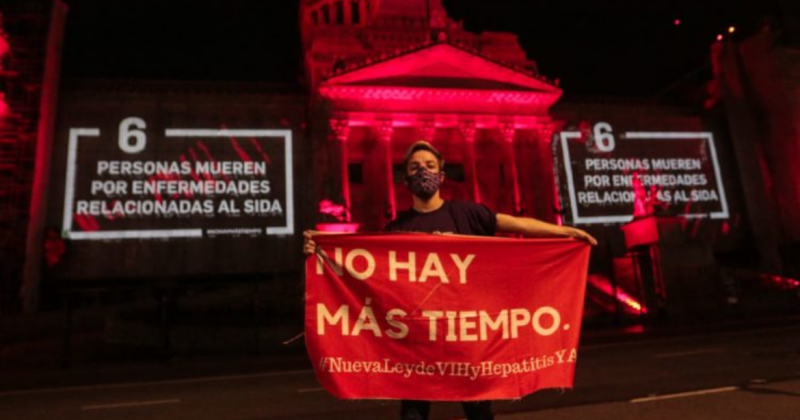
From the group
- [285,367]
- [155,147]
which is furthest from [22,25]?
[285,367]

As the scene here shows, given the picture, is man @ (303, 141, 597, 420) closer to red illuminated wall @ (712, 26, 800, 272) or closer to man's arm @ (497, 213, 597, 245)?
man's arm @ (497, 213, 597, 245)

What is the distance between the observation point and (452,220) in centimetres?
364

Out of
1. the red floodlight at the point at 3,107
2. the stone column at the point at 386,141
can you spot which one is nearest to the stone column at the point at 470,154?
the stone column at the point at 386,141

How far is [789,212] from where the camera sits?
40.1 meters

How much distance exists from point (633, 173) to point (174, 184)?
3231 cm

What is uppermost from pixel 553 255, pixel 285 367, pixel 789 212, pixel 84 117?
pixel 84 117

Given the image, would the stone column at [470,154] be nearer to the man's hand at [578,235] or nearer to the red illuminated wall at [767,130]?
the red illuminated wall at [767,130]

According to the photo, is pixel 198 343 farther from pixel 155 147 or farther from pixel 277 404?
pixel 155 147

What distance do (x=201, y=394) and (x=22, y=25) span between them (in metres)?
34.1

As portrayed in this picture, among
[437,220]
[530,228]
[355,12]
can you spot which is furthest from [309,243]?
[355,12]

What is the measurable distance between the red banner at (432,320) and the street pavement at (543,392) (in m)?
2.99

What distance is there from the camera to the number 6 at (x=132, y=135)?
112 feet

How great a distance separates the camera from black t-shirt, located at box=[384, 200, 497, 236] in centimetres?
361

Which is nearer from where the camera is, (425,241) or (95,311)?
(425,241)
